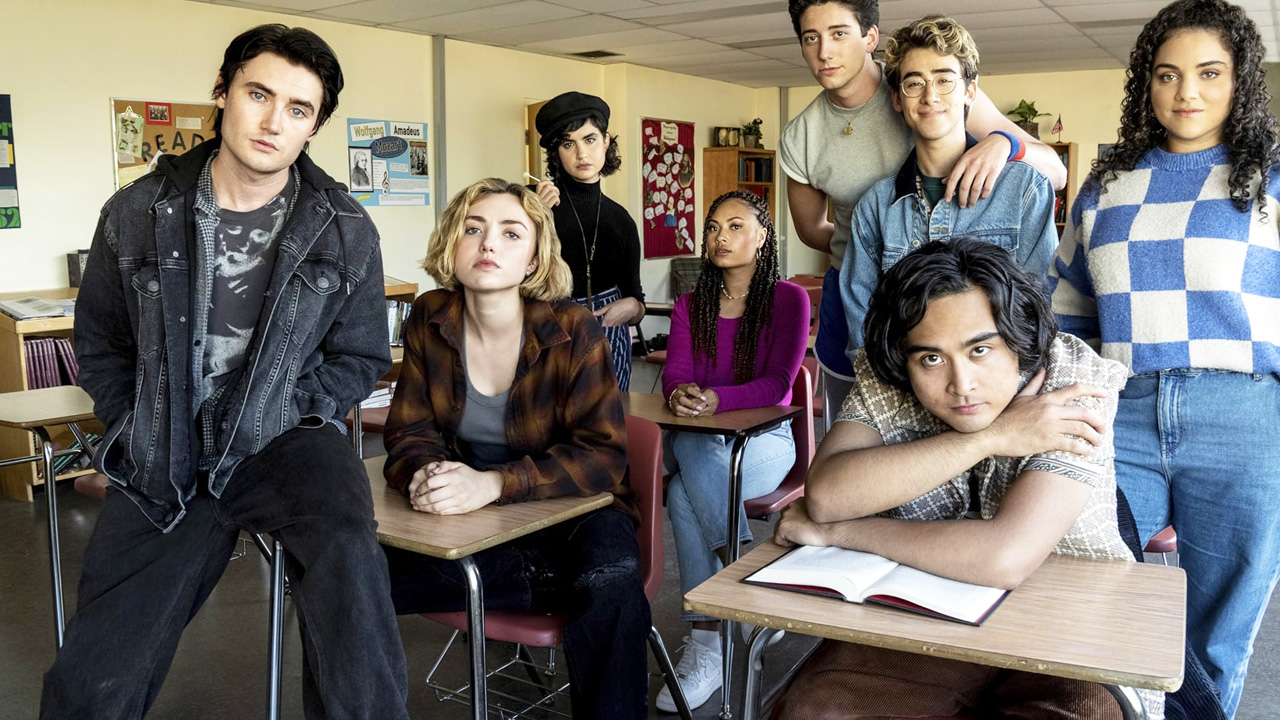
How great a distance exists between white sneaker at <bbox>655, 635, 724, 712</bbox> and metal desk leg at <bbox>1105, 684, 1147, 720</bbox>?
153 cm

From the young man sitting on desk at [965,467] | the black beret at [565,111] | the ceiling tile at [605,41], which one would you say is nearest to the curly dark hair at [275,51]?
the young man sitting on desk at [965,467]

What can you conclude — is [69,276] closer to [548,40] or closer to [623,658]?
[548,40]

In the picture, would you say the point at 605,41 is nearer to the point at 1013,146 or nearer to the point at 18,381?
the point at 18,381

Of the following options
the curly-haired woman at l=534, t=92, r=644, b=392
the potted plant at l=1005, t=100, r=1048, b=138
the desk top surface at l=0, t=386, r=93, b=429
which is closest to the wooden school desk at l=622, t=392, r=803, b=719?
the curly-haired woman at l=534, t=92, r=644, b=392

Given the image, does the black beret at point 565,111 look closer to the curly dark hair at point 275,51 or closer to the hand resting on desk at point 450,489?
the curly dark hair at point 275,51

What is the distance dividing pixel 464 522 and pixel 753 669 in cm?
62

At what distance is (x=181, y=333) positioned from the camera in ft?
6.16

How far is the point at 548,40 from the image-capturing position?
8.00 m

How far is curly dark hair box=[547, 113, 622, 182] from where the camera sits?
3.48m

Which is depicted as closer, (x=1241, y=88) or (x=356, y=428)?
(x=1241, y=88)

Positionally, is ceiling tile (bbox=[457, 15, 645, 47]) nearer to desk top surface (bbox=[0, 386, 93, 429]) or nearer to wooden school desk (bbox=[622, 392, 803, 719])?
desk top surface (bbox=[0, 386, 93, 429])

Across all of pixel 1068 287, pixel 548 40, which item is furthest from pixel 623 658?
pixel 548 40

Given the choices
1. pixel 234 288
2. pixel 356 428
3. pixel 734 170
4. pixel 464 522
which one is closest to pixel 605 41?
pixel 734 170

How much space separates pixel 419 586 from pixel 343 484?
40cm
